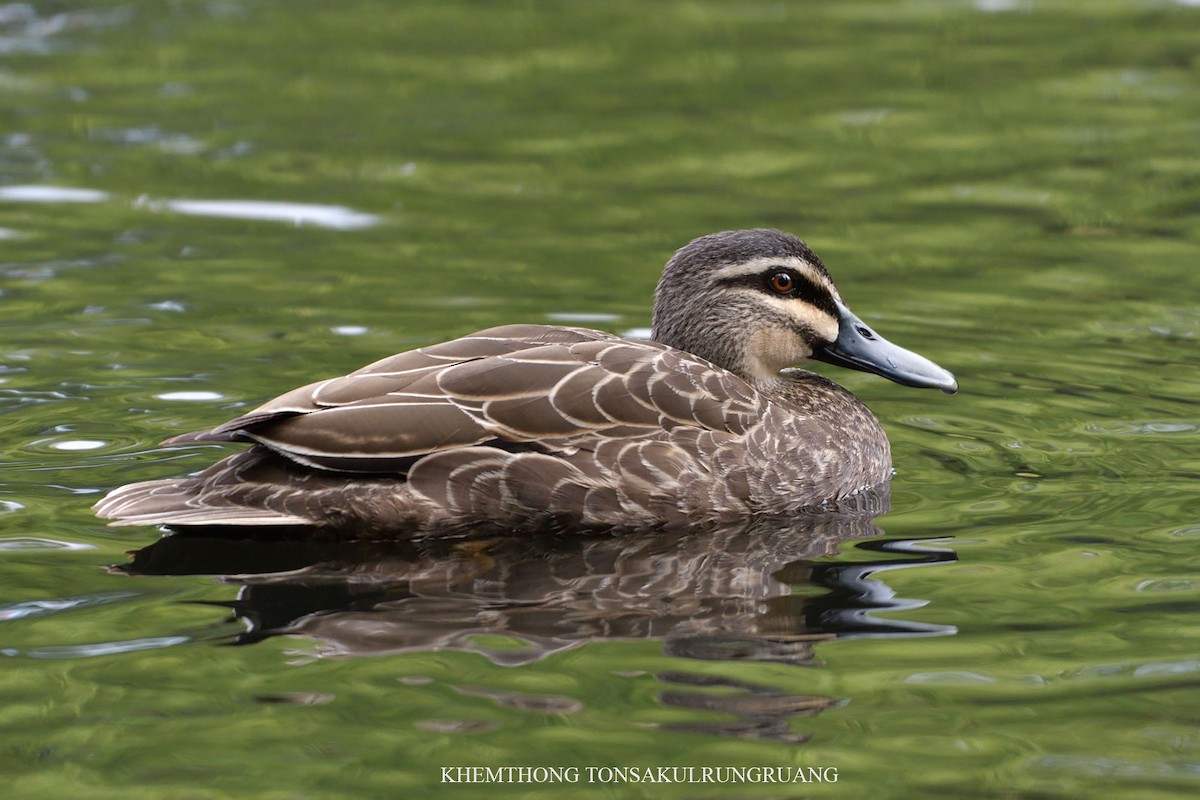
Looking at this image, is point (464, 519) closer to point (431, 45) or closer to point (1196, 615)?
point (1196, 615)

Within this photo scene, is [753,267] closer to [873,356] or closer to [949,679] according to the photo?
[873,356]

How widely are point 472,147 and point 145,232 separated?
3.31 meters

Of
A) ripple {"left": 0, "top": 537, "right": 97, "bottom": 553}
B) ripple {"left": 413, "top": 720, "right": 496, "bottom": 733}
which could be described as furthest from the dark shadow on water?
ripple {"left": 413, "top": 720, "right": 496, "bottom": 733}

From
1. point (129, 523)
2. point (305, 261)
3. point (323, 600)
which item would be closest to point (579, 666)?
point (323, 600)

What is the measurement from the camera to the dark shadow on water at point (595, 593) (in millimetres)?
6926

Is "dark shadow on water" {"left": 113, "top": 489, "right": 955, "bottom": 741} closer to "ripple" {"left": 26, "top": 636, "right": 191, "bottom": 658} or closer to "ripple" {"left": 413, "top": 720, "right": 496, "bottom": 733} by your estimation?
"ripple" {"left": 26, "top": 636, "right": 191, "bottom": 658}

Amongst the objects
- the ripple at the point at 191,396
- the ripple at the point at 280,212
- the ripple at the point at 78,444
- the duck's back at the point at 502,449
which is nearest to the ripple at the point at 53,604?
the duck's back at the point at 502,449

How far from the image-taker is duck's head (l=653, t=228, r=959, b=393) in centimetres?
938

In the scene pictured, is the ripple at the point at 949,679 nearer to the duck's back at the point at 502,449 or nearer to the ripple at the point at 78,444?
the duck's back at the point at 502,449

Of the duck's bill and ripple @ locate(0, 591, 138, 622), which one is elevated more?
the duck's bill

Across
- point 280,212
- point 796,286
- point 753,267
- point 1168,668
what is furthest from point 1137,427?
point 280,212

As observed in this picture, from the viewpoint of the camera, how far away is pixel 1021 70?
57.5 feet

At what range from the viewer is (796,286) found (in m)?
9.45

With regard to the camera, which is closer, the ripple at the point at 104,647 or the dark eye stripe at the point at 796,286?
the ripple at the point at 104,647
